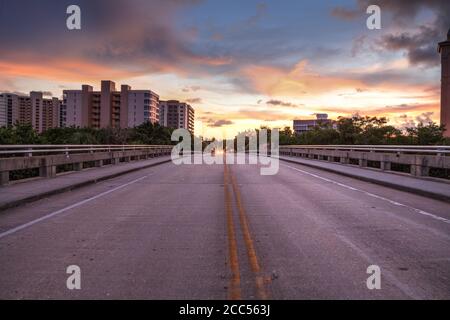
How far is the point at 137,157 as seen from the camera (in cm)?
3906

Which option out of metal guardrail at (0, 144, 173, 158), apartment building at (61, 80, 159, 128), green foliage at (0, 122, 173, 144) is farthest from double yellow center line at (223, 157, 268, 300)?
apartment building at (61, 80, 159, 128)

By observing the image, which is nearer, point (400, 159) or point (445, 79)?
point (400, 159)

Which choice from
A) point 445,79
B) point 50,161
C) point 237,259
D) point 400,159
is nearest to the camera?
point 237,259

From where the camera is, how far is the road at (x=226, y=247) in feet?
18.1

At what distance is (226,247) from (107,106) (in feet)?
609

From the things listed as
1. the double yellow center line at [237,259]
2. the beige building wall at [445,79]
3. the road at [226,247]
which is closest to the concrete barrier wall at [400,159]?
the road at [226,247]

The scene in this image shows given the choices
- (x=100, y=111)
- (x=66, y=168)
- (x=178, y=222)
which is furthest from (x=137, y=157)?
(x=100, y=111)

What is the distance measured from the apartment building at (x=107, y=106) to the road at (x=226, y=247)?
590 ft

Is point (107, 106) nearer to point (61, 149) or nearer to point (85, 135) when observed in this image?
point (85, 135)

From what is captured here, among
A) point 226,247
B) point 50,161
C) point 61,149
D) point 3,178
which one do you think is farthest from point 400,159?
point 3,178

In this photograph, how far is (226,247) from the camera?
7.57m

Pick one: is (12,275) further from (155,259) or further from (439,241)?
(439,241)

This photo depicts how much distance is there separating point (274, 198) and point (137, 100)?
182907 mm

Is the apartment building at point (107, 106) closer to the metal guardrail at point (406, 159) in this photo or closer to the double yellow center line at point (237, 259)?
the metal guardrail at point (406, 159)
